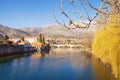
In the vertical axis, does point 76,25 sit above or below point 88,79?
above

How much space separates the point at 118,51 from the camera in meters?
19.3

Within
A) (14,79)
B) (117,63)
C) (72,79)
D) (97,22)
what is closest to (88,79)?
(72,79)

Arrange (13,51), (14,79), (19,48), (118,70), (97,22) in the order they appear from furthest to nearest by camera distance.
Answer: (19,48) < (13,51) < (14,79) < (118,70) < (97,22)

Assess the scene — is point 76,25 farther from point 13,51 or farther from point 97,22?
point 13,51

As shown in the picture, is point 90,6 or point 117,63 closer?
point 90,6

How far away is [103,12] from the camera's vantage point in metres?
3.12

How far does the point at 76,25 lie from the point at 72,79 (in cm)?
1981

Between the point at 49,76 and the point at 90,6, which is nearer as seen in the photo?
the point at 90,6

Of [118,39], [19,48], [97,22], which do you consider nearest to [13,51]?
[19,48]

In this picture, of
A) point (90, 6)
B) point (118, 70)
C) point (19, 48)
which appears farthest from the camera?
point (19, 48)

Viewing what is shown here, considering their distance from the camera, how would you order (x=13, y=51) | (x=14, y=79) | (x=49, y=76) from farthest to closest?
(x=13, y=51) → (x=49, y=76) → (x=14, y=79)

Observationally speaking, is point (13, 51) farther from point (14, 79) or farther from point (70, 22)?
point (70, 22)

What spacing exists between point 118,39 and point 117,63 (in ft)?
5.83

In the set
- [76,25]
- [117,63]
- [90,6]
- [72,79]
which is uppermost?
[90,6]
